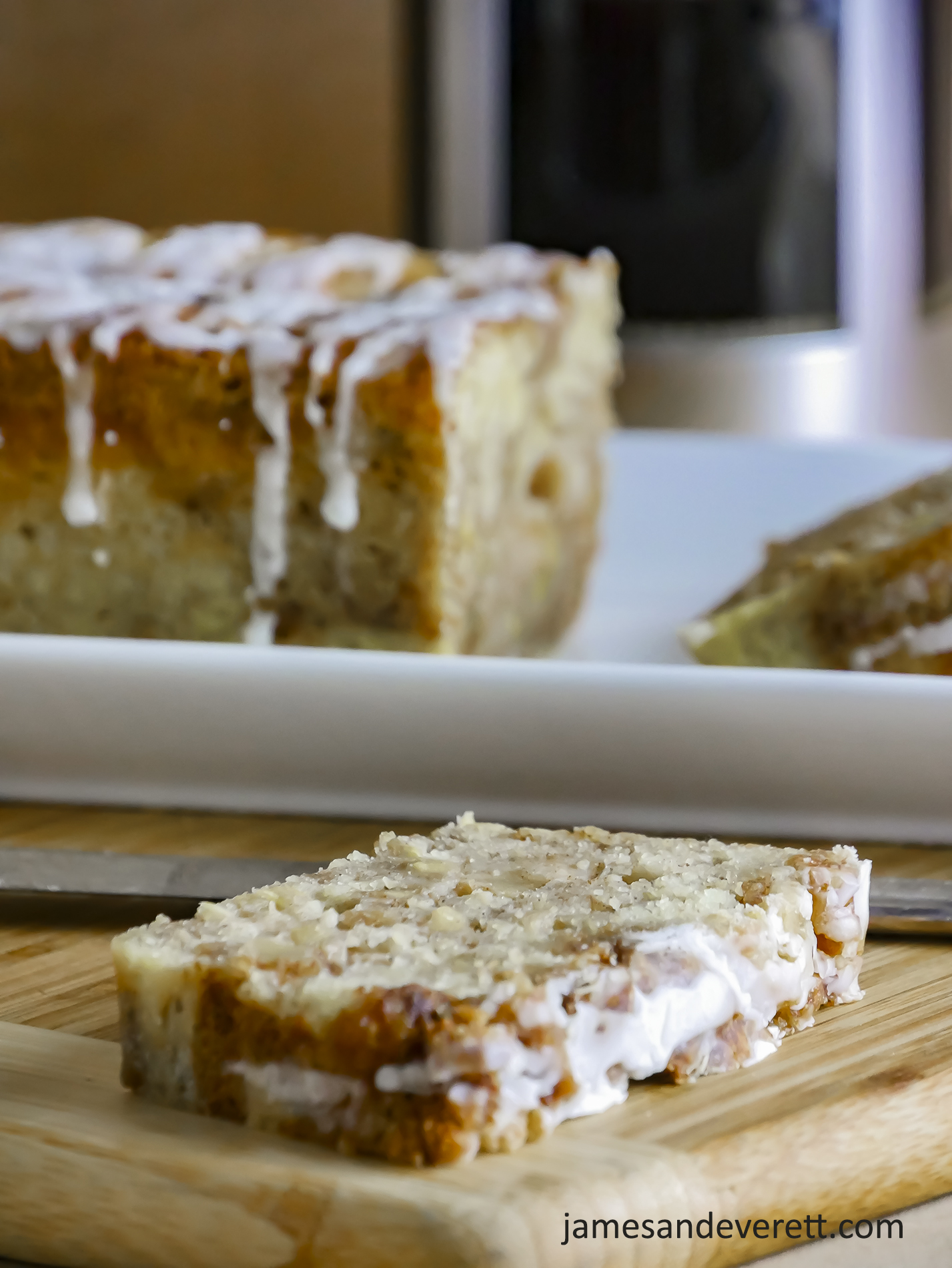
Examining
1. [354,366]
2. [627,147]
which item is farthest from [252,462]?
[627,147]

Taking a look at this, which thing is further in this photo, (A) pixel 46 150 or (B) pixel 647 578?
(A) pixel 46 150

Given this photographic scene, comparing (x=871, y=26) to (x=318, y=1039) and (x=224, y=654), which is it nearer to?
(x=224, y=654)

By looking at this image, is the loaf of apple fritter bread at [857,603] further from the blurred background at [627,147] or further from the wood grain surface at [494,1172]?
the blurred background at [627,147]

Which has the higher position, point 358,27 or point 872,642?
point 358,27

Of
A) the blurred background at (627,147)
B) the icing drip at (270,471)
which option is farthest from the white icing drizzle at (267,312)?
the blurred background at (627,147)

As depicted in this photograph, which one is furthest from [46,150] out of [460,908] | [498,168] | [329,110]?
[460,908]

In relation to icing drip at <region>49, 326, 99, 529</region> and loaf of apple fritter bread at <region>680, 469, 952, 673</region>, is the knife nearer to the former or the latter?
loaf of apple fritter bread at <region>680, 469, 952, 673</region>

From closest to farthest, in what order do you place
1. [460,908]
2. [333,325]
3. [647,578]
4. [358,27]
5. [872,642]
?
[460,908] < [872,642] < [333,325] < [647,578] < [358,27]

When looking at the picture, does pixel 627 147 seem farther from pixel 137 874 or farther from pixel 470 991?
pixel 470 991
